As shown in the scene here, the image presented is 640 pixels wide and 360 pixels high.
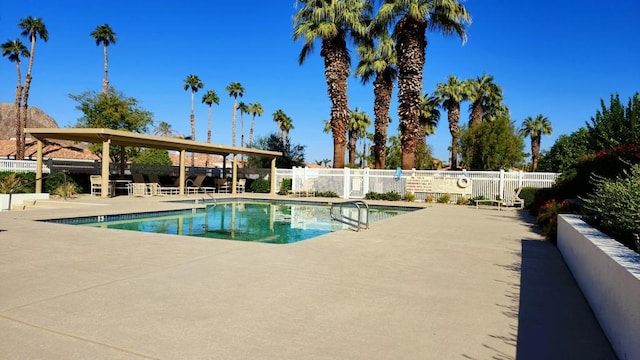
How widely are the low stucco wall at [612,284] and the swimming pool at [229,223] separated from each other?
647 cm

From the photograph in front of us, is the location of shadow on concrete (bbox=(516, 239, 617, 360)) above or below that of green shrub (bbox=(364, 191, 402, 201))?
below

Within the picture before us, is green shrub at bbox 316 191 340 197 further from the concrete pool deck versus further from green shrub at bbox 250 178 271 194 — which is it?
the concrete pool deck

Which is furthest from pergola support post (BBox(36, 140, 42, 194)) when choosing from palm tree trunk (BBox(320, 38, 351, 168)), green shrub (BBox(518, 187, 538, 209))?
green shrub (BBox(518, 187, 538, 209))

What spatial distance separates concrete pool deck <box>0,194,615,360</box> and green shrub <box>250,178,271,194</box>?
21.0 m

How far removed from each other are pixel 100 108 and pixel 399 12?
2721 cm

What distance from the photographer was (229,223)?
13547mm

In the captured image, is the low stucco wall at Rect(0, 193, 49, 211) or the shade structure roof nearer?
the low stucco wall at Rect(0, 193, 49, 211)

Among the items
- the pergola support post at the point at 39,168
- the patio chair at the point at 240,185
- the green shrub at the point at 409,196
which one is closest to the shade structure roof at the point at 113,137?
the pergola support post at the point at 39,168

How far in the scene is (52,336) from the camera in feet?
11.0

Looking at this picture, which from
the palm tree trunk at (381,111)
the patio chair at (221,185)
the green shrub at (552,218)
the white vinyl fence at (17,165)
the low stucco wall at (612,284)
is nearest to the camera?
the low stucco wall at (612,284)

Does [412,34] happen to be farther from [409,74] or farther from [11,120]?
[11,120]

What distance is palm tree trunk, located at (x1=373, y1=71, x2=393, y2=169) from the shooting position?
29797mm

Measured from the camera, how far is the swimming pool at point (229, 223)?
11133mm

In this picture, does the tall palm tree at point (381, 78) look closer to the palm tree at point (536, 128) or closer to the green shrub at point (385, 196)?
the green shrub at point (385, 196)
